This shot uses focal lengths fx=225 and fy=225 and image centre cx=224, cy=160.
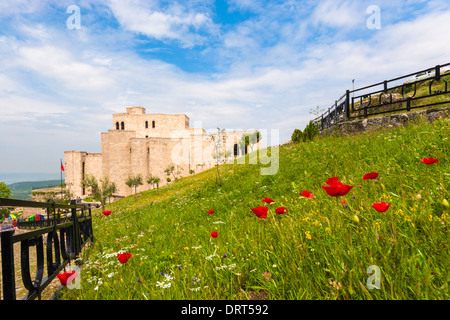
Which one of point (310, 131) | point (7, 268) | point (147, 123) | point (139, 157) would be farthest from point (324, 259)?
point (147, 123)

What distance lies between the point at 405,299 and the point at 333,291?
16.0 inches

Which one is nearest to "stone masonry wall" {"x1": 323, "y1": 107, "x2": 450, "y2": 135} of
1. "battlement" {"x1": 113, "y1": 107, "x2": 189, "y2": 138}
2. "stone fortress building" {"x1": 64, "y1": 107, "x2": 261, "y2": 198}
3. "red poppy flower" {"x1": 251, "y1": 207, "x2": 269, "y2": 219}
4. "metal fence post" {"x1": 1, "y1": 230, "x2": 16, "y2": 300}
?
"red poppy flower" {"x1": 251, "y1": 207, "x2": 269, "y2": 219}

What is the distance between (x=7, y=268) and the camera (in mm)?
1767

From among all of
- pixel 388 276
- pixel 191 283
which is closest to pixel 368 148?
pixel 388 276

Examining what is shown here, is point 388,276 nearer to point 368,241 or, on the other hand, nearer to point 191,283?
point 368,241

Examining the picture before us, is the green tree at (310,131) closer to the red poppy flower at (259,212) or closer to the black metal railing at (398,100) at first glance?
the black metal railing at (398,100)

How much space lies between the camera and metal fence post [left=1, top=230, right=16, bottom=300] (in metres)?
1.74

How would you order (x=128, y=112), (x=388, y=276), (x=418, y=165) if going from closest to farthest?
(x=388, y=276) < (x=418, y=165) < (x=128, y=112)

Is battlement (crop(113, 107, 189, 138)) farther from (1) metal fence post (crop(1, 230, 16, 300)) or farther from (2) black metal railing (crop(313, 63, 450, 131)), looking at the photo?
(1) metal fence post (crop(1, 230, 16, 300))

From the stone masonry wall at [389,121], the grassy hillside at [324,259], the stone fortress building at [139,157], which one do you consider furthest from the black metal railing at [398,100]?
the stone fortress building at [139,157]

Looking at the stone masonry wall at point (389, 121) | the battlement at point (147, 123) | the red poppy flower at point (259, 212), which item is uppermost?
the battlement at point (147, 123)

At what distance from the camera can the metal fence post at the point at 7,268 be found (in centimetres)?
174

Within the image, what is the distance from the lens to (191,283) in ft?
7.39

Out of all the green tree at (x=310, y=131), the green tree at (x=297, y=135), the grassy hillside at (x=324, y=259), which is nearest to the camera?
the grassy hillside at (x=324, y=259)
